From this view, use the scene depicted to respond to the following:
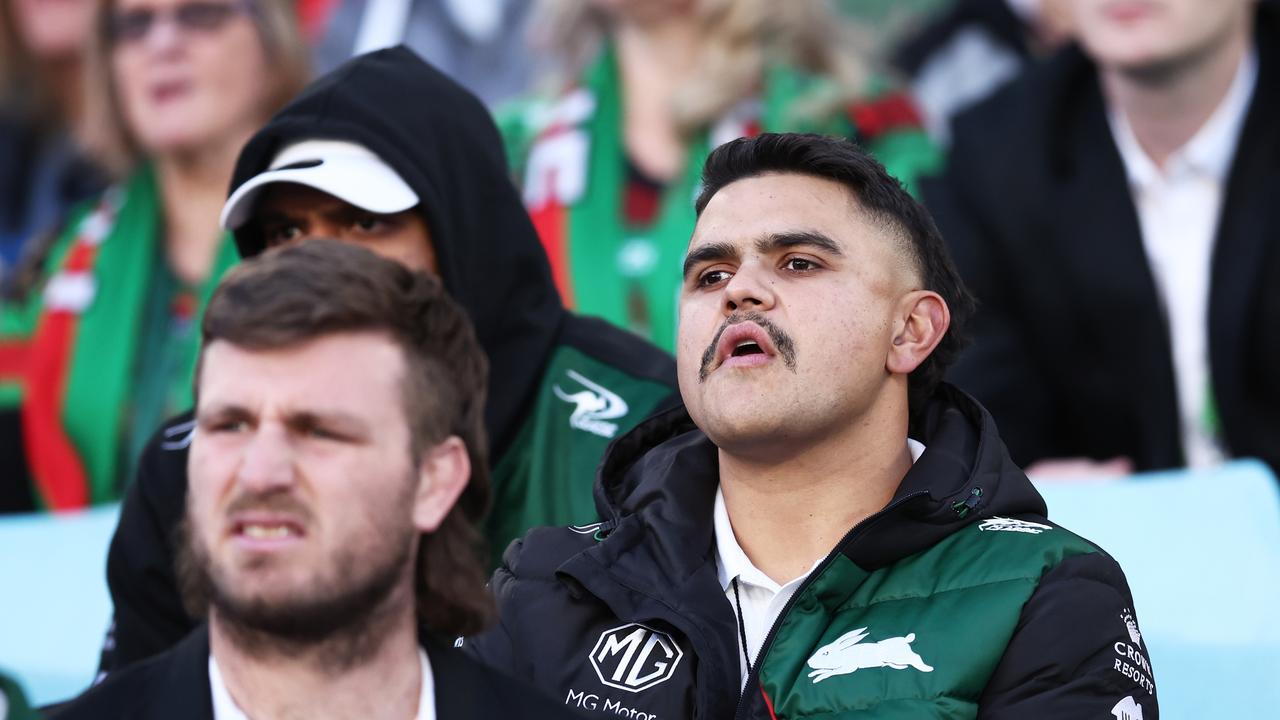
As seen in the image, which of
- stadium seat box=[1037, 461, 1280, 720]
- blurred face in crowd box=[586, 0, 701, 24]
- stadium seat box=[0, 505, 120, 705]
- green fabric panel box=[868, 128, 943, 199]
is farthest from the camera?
blurred face in crowd box=[586, 0, 701, 24]

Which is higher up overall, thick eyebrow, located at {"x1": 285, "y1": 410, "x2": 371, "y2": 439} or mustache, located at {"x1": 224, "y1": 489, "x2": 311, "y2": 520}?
thick eyebrow, located at {"x1": 285, "y1": 410, "x2": 371, "y2": 439}

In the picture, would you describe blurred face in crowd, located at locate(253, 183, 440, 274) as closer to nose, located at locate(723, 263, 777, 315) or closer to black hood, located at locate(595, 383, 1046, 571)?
black hood, located at locate(595, 383, 1046, 571)

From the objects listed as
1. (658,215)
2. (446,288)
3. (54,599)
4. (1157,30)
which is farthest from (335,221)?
(1157,30)

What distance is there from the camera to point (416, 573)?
223cm

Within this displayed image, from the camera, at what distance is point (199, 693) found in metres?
2.06

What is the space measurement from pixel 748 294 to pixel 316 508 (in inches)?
36.8

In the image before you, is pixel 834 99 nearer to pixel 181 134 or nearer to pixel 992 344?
pixel 992 344

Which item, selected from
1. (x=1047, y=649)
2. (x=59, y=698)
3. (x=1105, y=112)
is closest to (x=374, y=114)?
(x=59, y=698)

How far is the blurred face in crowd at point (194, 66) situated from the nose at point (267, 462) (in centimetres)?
304

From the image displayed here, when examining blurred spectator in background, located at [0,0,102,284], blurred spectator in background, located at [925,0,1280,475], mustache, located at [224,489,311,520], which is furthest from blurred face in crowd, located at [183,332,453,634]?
blurred spectator in background, located at [0,0,102,284]

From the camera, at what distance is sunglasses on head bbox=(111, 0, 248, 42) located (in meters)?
4.86

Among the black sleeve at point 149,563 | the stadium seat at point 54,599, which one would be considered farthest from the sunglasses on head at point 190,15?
the black sleeve at point 149,563

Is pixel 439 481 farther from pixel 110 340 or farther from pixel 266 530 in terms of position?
pixel 110 340

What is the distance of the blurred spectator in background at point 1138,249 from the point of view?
4.20 m
